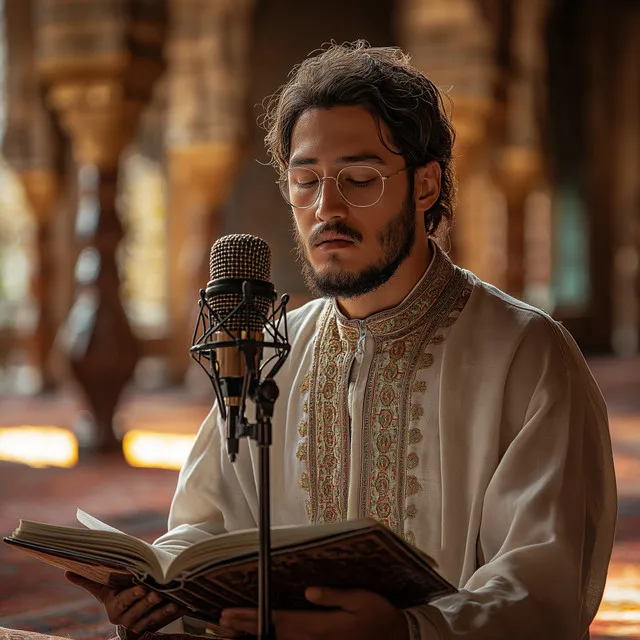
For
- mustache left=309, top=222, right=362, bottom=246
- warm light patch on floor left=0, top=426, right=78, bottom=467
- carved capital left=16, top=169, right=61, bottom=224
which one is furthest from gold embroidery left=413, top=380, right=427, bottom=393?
carved capital left=16, top=169, right=61, bottom=224

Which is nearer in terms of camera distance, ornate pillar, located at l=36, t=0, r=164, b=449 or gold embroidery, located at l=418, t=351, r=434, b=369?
gold embroidery, located at l=418, t=351, r=434, b=369

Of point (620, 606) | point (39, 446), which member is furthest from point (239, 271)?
point (39, 446)

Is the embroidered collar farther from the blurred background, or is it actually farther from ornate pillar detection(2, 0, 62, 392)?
ornate pillar detection(2, 0, 62, 392)

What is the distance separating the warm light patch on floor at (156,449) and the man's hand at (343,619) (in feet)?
16.7

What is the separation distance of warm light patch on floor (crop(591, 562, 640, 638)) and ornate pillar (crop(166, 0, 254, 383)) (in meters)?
7.89

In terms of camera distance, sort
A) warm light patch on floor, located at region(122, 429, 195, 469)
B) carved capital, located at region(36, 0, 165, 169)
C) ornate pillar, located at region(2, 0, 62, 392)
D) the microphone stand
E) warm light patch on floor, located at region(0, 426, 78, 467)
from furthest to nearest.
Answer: ornate pillar, located at region(2, 0, 62, 392), warm light patch on floor, located at region(0, 426, 78, 467), warm light patch on floor, located at region(122, 429, 195, 469), carved capital, located at region(36, 0, 165, 169), the microphone stand

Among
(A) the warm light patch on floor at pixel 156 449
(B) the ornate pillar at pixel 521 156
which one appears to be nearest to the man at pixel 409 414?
(A) the warm light patch on floor at pixel 156 449

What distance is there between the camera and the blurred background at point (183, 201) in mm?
6957

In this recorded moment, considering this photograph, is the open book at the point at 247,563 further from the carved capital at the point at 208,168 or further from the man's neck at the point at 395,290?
the carved capital at the point at 208,168

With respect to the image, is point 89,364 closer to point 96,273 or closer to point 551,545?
point 96,273

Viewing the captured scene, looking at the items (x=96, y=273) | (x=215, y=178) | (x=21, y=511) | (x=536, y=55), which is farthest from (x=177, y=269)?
(x=21, y=511)

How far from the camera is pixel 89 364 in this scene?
723cm

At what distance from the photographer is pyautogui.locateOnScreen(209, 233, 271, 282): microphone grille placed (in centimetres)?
181

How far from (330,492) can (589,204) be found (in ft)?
60.6
